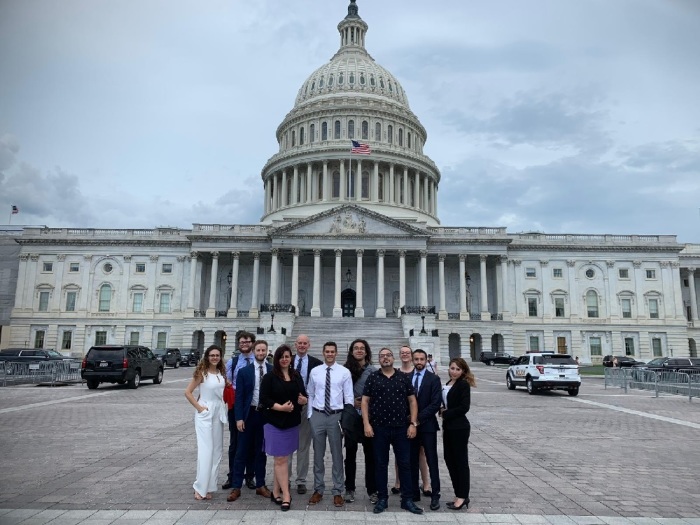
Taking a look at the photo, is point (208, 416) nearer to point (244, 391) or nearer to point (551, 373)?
point (244, 391)

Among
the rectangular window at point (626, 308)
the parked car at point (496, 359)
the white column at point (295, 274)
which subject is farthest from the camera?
the rectangular window at point (626, 308)

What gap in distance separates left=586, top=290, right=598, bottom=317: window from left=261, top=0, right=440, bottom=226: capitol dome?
22.0m

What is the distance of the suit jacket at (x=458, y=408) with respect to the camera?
8.26 m

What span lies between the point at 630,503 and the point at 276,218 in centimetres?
7081

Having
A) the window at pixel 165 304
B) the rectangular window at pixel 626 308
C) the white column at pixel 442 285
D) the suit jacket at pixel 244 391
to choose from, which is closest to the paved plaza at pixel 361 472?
the suit jacket at pixel 244 391

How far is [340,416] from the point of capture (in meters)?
8.30

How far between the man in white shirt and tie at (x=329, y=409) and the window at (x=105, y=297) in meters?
64.2

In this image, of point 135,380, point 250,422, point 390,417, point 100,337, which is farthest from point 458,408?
point 100,337

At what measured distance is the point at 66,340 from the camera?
65.4 m

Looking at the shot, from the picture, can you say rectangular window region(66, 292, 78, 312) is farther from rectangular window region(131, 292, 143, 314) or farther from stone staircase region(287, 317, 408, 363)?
stone staircase region(287, 317, 408, 363)

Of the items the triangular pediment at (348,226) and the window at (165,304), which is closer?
the triangular pediment at (348,226)

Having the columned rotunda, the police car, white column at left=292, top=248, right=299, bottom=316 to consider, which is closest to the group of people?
the police car

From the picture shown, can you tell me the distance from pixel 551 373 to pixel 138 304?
174 feet

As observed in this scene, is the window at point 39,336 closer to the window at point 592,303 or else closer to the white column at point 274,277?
the white column at point 274,277
